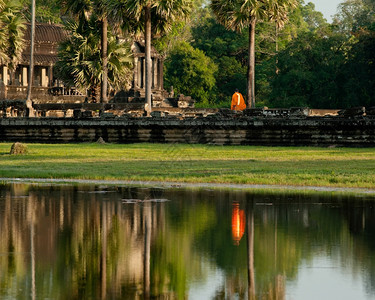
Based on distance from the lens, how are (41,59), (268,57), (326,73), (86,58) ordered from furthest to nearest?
(268,57)
(41,59)
(326,73)
(86,58)

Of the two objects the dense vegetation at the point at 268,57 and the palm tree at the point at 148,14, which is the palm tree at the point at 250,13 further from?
the palm tree at the point at 148,14

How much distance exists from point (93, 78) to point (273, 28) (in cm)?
3696

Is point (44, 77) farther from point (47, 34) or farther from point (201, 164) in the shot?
point (201, 164)

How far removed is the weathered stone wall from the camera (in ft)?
93.7

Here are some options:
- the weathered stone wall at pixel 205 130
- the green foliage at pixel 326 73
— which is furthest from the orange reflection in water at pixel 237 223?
the green foliage at pixel 326 73

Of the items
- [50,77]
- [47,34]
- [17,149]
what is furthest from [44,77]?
[17,149]

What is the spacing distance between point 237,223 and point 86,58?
121ft

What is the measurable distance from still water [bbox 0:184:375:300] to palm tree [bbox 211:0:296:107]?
30525mm

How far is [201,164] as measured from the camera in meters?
22.1

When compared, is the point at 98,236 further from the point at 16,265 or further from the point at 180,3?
the point at 180,3

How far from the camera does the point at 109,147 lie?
29281mm

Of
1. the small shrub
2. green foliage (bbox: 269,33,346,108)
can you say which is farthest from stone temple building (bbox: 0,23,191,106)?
the small shrub

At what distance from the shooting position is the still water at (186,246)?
8.34 meters

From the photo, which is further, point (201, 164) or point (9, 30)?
point (9, 30)
